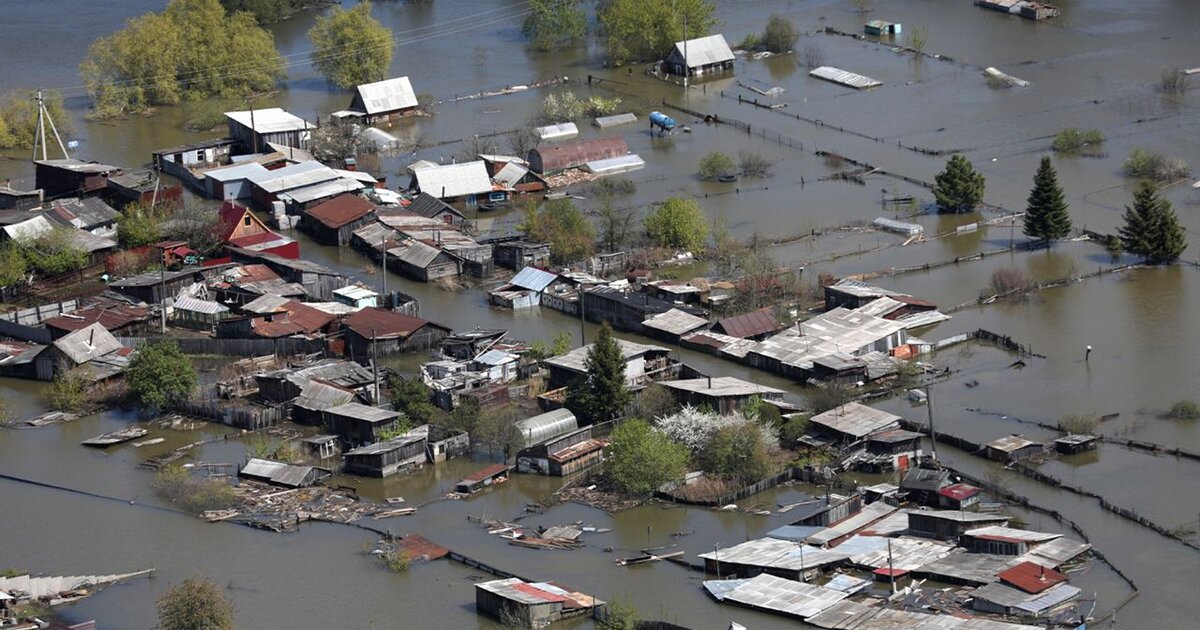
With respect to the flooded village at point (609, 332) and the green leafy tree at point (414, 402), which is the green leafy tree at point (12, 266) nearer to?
the flooded village at point (609, 332)

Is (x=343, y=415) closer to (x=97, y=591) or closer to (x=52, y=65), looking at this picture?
(x=97, y=591)

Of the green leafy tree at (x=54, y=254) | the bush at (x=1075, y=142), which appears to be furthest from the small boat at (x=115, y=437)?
the bush at (x=1075, y=142)

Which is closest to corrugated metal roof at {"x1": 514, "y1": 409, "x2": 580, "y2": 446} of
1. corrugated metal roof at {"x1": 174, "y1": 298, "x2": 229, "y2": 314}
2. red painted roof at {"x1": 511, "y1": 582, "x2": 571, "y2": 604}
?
red painted roof at {"x1": 511, "y1": 582, "x2": 571, "y2": 604}

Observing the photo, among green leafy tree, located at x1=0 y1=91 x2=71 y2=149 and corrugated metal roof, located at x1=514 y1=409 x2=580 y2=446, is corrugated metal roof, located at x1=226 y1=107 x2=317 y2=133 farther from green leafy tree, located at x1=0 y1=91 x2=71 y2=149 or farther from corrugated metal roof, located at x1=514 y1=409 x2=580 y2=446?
corrugated metal roof, located at x1=514 y1=409 x2=580 y2=446

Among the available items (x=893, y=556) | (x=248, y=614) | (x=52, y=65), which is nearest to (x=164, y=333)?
(x=248, y=614)

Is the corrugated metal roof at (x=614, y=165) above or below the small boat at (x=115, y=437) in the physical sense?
above

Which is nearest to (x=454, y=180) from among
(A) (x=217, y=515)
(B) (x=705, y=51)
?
(B) (x=705, y=51)

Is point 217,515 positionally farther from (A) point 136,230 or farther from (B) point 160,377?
(A) point 136,230
